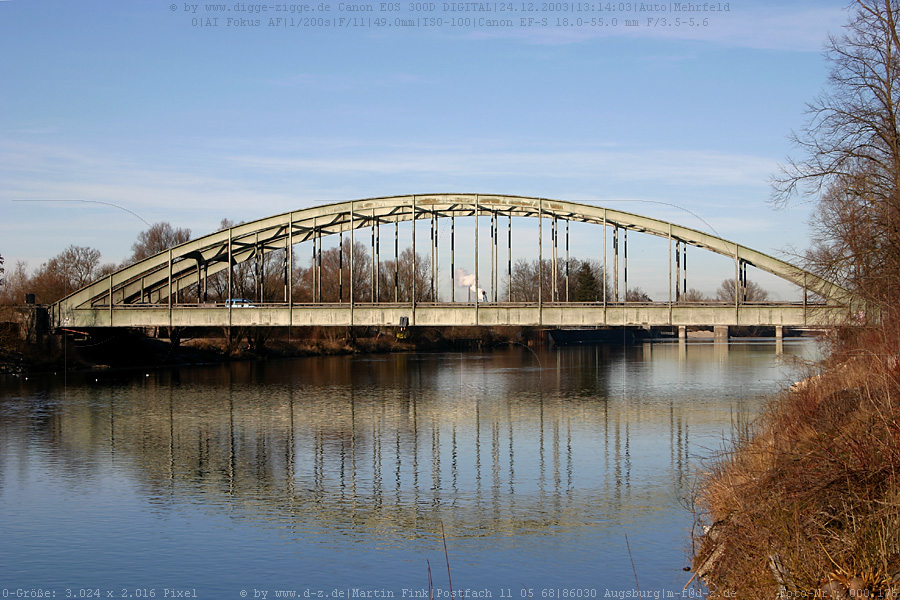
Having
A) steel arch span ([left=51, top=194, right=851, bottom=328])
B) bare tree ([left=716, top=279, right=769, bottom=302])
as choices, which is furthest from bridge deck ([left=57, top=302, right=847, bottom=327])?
bare tree ([left=716, top=279, right=769, bottom=302])

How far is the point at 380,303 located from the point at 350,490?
28362 millimetres

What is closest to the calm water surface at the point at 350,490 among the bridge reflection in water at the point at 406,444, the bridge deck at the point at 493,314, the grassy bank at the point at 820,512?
the bridge reflection in water at the point at 406,444

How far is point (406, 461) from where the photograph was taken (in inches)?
1065

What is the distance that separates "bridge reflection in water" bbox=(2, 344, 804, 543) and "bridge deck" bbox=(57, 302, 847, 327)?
3.83 m

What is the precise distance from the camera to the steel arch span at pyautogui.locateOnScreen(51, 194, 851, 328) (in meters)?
49.2

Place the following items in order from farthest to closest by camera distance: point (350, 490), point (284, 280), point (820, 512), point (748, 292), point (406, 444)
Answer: point (748, 292) < point (284, 280) < point (406, 444) < point (350, 490) < point (820, 512)

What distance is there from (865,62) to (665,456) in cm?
1422

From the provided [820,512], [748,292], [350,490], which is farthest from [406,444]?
[748,292]

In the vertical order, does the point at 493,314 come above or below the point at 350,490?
above

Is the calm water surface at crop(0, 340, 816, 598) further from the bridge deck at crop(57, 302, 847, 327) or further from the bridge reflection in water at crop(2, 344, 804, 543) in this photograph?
the bridge deck at crop(57, 302, 847, 327)

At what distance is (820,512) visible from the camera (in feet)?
38.0

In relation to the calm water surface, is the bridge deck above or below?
above

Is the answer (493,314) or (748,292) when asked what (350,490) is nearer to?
(493,314)

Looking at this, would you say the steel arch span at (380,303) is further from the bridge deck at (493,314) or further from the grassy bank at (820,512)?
the grassy bank at (820,512)
